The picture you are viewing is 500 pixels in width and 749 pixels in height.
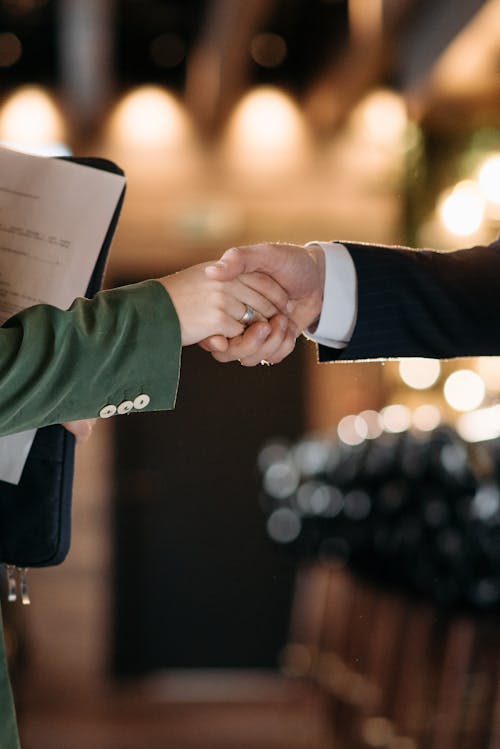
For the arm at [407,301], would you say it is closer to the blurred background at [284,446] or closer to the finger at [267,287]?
the finger at [267,287]

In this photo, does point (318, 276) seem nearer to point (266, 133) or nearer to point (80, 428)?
point (80, 428)

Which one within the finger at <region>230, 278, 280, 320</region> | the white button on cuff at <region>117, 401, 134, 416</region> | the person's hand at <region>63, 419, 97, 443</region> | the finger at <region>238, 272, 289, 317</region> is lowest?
the person's hand at <region>63, 419, 97, 443</region>

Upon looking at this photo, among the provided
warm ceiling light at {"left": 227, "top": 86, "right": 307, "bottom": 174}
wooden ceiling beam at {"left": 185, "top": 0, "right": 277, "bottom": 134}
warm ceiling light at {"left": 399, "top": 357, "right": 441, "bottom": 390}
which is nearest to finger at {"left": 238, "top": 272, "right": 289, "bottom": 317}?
wooden ceiling beam at {"left": 185, "top": 0, "right": 277, "bottom": 134}

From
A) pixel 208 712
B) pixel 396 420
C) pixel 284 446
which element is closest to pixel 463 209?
pixel 284 446

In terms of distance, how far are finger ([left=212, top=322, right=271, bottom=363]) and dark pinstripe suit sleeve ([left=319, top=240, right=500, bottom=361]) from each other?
0.38 feet

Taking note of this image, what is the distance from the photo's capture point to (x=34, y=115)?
414cm

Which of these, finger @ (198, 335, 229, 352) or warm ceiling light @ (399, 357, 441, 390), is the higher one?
warm ceiling light @ (399, 357, 441, 390)

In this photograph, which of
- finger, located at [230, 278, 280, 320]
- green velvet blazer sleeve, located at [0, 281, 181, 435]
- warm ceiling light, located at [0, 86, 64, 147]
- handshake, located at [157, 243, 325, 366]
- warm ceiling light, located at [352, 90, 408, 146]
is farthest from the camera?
warm ceiling light, located at [0, 86, 64, 147]

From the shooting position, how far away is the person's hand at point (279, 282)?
105 cm

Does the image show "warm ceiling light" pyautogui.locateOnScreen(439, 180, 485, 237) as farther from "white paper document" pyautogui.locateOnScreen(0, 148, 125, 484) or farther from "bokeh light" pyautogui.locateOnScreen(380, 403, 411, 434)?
"white paper document" pyautogui.locateOnScreen(0, 148, 125, 484)

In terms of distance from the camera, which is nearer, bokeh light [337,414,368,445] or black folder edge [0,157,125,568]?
black folder edge [0,157,125,568]

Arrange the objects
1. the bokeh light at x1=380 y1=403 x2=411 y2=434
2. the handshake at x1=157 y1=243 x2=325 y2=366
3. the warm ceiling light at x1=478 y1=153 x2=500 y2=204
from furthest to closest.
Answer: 1. the warm ceiling light at x1=478 y1=153 x2=500 y2=204
2. the bokeh light at x1=380 y1=403 x2=411 y2=434
3. the handshake at x1=157 y1=243 x2=325 y2=366

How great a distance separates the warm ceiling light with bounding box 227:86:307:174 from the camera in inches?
164

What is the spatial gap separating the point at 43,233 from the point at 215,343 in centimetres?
20
